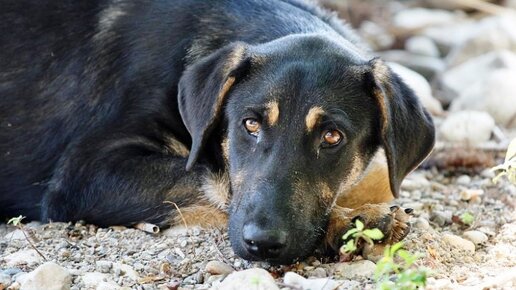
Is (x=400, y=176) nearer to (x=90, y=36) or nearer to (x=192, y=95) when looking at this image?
(x=192, y=95)

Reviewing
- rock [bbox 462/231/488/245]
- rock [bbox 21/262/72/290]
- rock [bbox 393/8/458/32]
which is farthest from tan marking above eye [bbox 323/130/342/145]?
rock [bbox 393/8/458/32]

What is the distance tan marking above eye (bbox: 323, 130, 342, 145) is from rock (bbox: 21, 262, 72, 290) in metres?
1.49

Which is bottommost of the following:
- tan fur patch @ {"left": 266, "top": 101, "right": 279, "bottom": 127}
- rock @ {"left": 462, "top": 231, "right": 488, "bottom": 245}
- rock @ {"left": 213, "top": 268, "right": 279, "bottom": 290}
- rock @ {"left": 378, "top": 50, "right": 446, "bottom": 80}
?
rock @ {"left": 378, "top": 50, "right": 446, "bottom": 80}

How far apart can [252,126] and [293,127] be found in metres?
0.27

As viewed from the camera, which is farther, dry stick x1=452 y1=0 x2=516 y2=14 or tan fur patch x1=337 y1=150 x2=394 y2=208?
dry stick x1=452 y1=0 x2=516 y2=14

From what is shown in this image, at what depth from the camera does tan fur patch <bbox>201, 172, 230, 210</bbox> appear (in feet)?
18.9

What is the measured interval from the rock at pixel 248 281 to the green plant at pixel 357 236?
0.40 metres

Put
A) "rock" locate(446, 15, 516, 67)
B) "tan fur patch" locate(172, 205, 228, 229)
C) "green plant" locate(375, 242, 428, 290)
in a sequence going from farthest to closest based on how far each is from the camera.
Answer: "rock" locate(446, 15, 516, 67), "tan fur patch" locate(172, 205, 228, 229), "green plant" locate(375, 242, 428, 290)

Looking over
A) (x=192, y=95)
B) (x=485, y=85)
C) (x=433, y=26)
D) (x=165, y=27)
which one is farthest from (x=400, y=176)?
(x=433, y=26)

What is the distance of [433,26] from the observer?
42.6 ft

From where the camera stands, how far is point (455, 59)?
34.8 ft

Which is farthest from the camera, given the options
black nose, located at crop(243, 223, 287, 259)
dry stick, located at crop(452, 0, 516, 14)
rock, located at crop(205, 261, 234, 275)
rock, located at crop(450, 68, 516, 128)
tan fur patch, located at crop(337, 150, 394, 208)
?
dry stick, located at crop(452, 0, 516, 14)

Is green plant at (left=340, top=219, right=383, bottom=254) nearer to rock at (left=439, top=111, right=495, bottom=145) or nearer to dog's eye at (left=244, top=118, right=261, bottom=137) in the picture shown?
dog's eye at (left=244, top=118, right=261, bottom=137)

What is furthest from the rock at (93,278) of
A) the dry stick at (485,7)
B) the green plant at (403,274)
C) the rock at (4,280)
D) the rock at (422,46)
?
the dry stick at (485,7)
